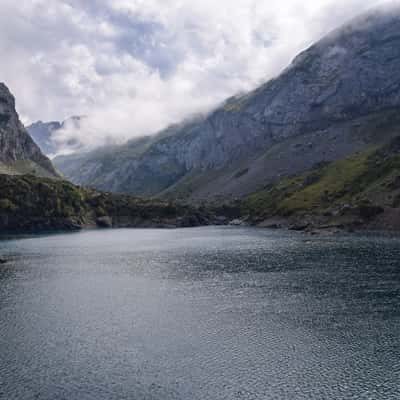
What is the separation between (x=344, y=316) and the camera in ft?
234

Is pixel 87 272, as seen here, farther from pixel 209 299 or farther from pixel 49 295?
pixel 209 299

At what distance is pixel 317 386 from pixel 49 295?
6454 cm

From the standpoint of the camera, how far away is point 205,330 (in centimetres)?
6625

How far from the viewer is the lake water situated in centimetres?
4775

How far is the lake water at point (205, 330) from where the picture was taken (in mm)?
47750

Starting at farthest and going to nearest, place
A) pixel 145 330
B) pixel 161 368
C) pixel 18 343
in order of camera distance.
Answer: pixel 145 330 → pixel 18 343 → pixel 161 368

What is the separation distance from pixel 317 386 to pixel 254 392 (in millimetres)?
6979

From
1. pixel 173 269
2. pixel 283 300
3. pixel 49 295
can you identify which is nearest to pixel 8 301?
pixel 49 295

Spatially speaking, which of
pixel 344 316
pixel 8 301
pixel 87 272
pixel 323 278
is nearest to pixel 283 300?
pixel 344 316

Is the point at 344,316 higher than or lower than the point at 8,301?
lower

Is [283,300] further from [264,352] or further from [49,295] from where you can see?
[49,295]

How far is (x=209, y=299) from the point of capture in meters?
85.8

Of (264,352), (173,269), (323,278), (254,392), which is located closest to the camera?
(254,392)

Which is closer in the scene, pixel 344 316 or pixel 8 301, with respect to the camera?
pixel 344 316
